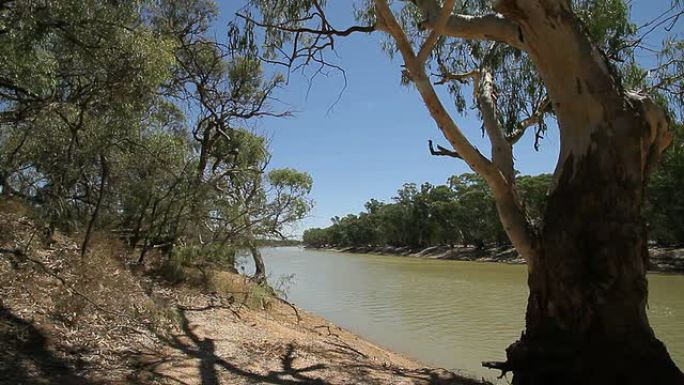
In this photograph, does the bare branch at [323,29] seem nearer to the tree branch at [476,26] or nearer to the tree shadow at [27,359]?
the tree branch at [476,26]

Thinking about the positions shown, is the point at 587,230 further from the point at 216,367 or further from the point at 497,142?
the point at 216,367

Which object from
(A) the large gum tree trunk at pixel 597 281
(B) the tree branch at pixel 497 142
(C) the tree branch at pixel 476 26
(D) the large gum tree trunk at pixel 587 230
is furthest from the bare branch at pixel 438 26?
(A) the large gum tree trunk at pixel 597 281

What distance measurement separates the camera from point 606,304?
8.78 ft

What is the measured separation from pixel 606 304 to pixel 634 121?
3.38 feet

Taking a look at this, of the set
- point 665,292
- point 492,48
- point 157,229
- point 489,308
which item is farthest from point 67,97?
point 665,292

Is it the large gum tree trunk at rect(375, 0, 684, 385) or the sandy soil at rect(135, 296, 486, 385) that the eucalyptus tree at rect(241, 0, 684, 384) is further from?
the sandy soil at rect(135, 296, 486, 385)

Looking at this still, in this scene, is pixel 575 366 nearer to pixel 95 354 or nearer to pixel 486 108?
pixel 486 108

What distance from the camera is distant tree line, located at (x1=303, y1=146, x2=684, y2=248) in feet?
73.9

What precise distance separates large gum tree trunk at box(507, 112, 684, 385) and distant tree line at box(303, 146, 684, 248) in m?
16.3

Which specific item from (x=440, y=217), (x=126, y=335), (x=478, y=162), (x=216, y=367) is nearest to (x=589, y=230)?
(x=478, y=162)

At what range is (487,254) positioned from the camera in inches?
1372

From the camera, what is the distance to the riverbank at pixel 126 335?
2.94 m

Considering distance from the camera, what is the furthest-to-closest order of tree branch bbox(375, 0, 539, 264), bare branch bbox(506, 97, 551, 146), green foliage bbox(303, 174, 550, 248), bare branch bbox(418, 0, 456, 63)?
green foliage bbox(303, 174, 550, 248) → bare branch bbox(506, 97, 551, 146) → bare branch bbox(418, 0, 456, 63) → tree branch bbox(375, 0, 539, 264)

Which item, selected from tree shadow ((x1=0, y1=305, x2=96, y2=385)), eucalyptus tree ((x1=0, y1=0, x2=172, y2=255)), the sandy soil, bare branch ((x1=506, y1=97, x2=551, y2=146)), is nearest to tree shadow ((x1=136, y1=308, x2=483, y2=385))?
the sandy soil
